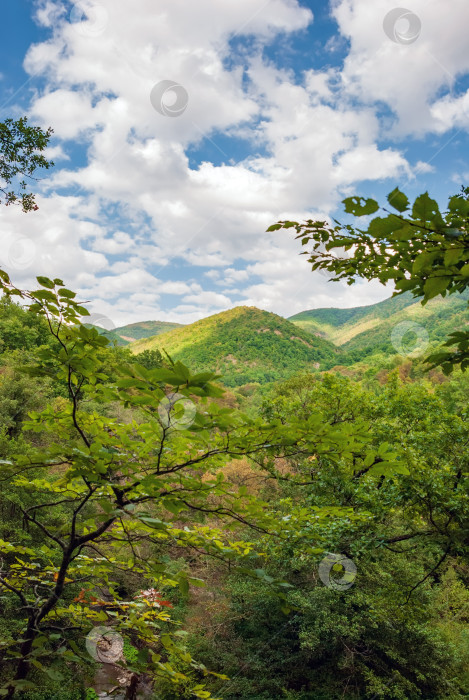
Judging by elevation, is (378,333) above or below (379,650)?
above

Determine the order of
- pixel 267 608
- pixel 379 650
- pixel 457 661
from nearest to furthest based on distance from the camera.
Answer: pixel 457 661
pixel 379 650
pixel 267 608

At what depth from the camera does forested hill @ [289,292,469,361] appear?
2566 inches

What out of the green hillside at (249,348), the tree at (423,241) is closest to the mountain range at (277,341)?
the green hillside at (249,348)

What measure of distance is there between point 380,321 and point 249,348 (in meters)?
48.4

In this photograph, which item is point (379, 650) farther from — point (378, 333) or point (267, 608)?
point (378, 333)

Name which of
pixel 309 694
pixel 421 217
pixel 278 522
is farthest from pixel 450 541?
pixel 309 694

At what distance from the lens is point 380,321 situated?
106 m

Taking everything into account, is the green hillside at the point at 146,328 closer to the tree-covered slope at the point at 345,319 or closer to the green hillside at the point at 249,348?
the tree-covered slope at the point at 345,319

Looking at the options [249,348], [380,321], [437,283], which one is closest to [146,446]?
[437,283]

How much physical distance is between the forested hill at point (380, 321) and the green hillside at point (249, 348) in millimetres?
9492

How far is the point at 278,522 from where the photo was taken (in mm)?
1794

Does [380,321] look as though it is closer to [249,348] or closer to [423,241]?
[249,348]

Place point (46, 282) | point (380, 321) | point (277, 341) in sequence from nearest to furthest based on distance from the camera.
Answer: point (46, 282) < point (277, 341) < point (380, 321)

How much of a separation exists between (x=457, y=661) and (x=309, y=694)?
4026 millimetres
